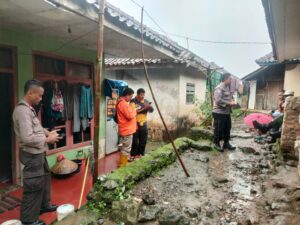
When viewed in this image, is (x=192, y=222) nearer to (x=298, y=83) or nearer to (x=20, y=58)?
(x=20, y=58)

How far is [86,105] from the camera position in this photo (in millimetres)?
6445

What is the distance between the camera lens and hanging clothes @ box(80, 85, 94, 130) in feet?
20.9

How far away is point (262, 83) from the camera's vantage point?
15.2 meters

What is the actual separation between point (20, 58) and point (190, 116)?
30.5 feet

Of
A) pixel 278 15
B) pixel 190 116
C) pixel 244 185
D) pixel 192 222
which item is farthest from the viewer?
pixel 190 116

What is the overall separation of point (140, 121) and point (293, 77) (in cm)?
819

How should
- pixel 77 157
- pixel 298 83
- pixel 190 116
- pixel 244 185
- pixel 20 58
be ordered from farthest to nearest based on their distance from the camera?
pixel 190 116 → pixel 298 83 → pixel 77 157 → pixel 20 58 → pixel 244 185

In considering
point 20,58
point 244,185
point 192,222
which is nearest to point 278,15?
point 244,185

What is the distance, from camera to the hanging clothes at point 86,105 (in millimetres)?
6363

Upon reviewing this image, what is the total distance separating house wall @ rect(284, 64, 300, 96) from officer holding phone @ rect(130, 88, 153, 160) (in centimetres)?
732

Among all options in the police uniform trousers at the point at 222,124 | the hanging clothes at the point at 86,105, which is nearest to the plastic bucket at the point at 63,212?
the hanging clothes at the point at 86,105

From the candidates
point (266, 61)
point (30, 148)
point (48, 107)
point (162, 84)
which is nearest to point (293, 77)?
point (266, 61)

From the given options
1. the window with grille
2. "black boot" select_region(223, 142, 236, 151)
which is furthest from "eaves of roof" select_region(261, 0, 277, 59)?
the window with grille

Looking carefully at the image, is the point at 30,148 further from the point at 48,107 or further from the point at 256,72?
the point at 256,72
